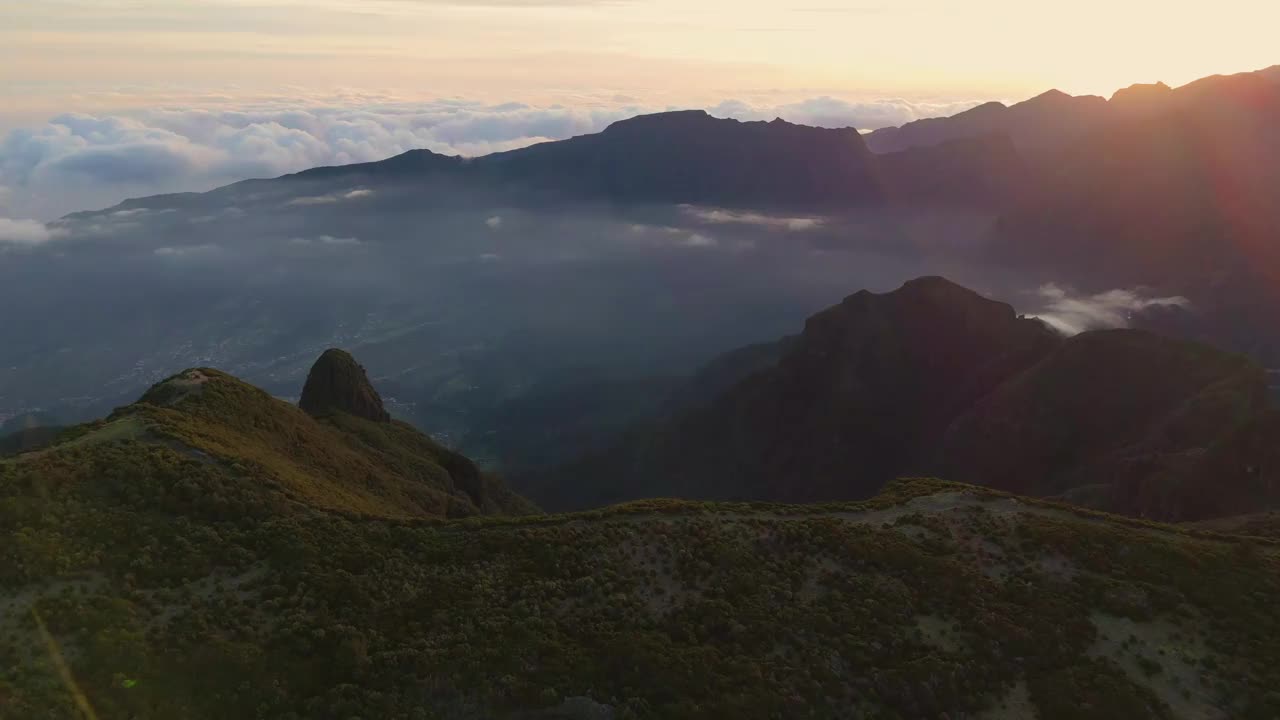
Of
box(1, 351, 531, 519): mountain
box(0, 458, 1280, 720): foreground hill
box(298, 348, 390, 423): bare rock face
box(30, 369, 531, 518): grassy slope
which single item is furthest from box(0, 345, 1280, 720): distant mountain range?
box(298, 348, 390, 423): bare rock face

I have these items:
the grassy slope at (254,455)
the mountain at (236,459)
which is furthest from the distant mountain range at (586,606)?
the grassy slope at (254,455)

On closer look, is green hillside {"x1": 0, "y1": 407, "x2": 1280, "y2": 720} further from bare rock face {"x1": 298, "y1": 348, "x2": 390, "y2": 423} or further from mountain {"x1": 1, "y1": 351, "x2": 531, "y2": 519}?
bare rock face {"x1": 298, "y1": 348, "x2": 390, "y2": 423}

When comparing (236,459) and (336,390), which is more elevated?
(236,459)

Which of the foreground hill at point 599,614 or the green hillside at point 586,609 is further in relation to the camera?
the green hillside at point 586,609

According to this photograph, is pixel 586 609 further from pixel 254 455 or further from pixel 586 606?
pixel 254 455

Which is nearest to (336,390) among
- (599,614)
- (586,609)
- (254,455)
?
(254,455)

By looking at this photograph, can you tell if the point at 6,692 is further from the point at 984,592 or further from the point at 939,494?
the point at 939,494

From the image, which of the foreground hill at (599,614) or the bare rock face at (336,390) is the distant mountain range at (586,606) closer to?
the foreground hill at (599,614)

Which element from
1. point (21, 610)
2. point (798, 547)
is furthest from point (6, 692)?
point (798, 547)
